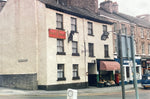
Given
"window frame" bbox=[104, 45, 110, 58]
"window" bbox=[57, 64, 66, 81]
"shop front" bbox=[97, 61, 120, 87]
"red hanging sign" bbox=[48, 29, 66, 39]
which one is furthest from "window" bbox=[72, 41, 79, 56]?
"window frame" bbox=[104, 45, 110, 58]

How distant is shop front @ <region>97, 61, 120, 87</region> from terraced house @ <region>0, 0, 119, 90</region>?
312 mm

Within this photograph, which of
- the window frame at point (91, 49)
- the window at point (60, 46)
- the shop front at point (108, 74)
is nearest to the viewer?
the window at point (60, 46)

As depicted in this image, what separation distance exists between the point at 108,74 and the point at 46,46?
38.0 ft

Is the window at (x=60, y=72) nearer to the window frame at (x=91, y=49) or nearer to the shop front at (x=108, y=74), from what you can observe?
the window frame at (x=91, y=49)

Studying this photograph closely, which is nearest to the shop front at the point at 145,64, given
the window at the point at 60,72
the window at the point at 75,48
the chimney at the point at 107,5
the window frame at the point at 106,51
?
the window frame at the point at 106,51

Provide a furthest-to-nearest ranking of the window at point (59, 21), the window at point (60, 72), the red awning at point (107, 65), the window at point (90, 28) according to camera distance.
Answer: the window at point (90, 28) < the red awning at point (107, 65) < the window at point (59, 21) < the window at point (60, 72)

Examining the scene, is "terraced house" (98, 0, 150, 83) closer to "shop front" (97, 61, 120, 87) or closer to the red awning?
"shop front" (97, 61, 120, 87)

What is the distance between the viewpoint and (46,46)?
825 inches

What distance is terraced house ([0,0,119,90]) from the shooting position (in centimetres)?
2130

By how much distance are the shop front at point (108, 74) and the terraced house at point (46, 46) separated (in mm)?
312

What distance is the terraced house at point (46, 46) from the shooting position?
838 inches

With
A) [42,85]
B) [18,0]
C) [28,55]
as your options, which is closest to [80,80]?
[42,85]

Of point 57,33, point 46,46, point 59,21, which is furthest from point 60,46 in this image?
point 59,21

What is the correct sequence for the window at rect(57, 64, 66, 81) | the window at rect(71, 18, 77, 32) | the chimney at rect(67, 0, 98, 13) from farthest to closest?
the chimney at rect(67, 0, 98, 13) < the window at rect(71, 18, 77, 32) < the window at rect(57, 64, 66, 81)
